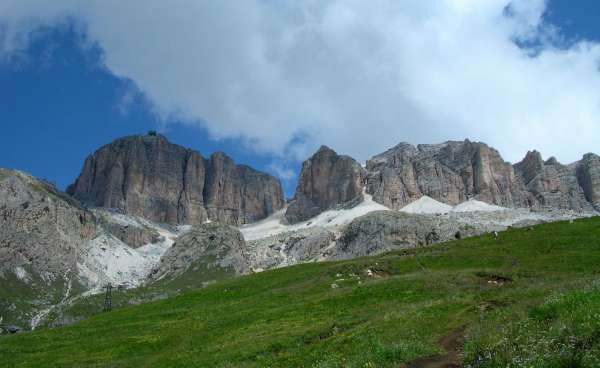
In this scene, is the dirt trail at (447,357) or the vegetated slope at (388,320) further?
the dirt trail at (447,357)

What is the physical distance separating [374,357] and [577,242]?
209 feet

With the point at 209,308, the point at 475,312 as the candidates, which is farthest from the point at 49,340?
the point at 475,312

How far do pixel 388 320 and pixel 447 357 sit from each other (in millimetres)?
9530

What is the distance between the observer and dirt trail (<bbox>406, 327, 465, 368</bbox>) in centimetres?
2123

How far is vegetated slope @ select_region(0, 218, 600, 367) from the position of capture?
20.1 m

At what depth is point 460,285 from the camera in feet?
158

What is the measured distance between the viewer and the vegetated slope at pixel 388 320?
2009 centimetres

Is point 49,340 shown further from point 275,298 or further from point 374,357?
point 374,357

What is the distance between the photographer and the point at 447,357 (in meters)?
22.5

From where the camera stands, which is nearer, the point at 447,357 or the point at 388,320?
the point at 447,357

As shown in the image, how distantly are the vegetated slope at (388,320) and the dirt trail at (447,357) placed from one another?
0.11 meters

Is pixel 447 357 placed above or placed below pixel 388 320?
below

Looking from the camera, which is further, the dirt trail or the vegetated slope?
the dirt trail

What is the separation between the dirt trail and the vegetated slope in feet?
0.38
